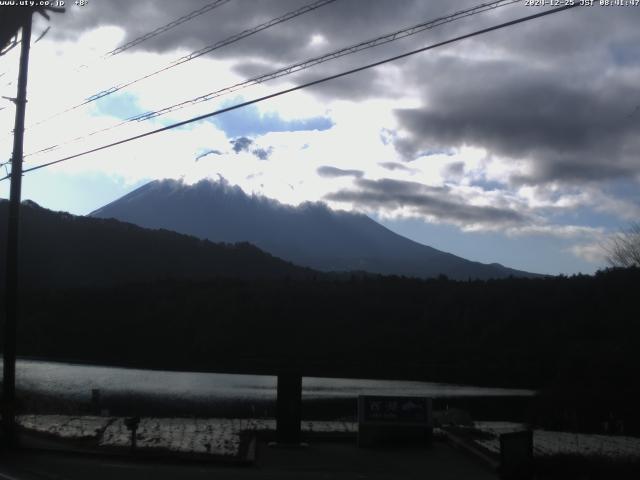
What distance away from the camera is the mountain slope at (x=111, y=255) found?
327ft

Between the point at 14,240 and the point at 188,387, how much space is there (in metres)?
31.7

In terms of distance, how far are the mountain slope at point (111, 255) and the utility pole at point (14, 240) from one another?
236 feet

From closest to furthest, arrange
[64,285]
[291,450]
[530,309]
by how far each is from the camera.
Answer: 1. [291,450]
2. [530,309]
3. [64,285]

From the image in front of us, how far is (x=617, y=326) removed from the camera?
62.0m

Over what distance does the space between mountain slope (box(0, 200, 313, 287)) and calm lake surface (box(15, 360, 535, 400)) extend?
36.3 metres

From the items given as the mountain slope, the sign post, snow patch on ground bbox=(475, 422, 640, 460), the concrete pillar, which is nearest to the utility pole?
the concrete pillar

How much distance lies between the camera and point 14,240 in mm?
17359

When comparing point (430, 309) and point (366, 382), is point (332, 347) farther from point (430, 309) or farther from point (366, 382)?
point (366, 382)

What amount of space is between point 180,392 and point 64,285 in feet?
197

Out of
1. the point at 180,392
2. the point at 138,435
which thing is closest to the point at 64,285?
the point at 180,392

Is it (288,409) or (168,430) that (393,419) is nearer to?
(288,409)

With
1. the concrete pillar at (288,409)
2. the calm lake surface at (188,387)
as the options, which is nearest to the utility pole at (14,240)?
the concrete pillar at (288,409)

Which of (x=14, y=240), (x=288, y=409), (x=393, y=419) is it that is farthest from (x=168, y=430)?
(x=14, y=240)

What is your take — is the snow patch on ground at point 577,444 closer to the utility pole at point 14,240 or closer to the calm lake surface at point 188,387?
the utility pole at point 14,240
